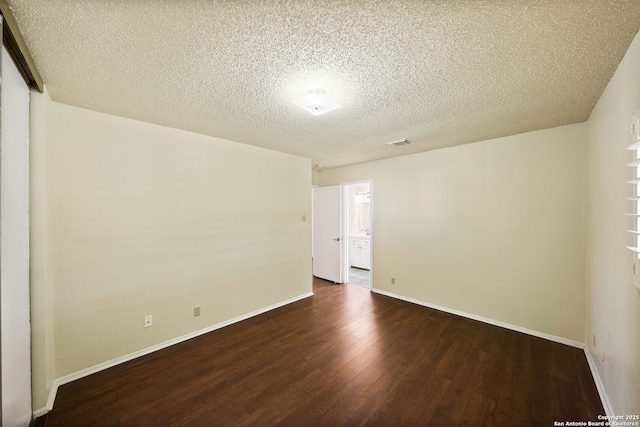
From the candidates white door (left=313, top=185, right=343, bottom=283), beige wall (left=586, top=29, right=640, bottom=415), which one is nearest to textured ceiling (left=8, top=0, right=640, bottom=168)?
beige wall (left=586, top=29, right=640, bottom=415)

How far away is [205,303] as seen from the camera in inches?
116

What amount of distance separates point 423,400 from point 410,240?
2.43 m

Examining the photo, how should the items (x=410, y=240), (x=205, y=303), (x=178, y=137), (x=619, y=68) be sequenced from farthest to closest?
(x=410, y=240) → (x=205, y=303) → (x=178, y=137) → (x=619, y=68)

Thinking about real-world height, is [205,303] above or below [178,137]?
below

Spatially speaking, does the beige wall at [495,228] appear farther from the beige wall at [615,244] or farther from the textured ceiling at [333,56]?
the textured ceiling at [333,56]

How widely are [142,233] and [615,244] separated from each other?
404 cm

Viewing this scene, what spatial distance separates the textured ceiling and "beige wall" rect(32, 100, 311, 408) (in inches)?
14.5

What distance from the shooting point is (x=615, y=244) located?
1663 mm

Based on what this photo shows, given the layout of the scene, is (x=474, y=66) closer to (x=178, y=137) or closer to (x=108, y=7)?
(x=108, y=7)

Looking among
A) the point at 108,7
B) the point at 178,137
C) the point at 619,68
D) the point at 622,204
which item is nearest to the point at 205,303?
the point at 178,137

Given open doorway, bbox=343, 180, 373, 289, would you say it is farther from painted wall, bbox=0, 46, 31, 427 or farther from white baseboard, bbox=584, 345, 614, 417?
painted wall, bbox=0, 46, 31, 427

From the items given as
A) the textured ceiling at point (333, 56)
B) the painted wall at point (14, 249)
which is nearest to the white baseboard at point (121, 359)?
the painted wall at point (14, 249)

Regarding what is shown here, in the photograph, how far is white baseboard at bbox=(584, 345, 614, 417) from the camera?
1.71 metres

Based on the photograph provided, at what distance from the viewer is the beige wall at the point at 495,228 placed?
2.63m
